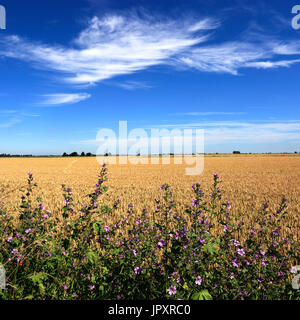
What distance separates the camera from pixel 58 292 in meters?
2.91

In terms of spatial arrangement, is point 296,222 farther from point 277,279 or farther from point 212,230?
point 277,279

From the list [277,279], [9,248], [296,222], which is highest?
[9,248]

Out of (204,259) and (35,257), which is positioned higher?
(204,259)
